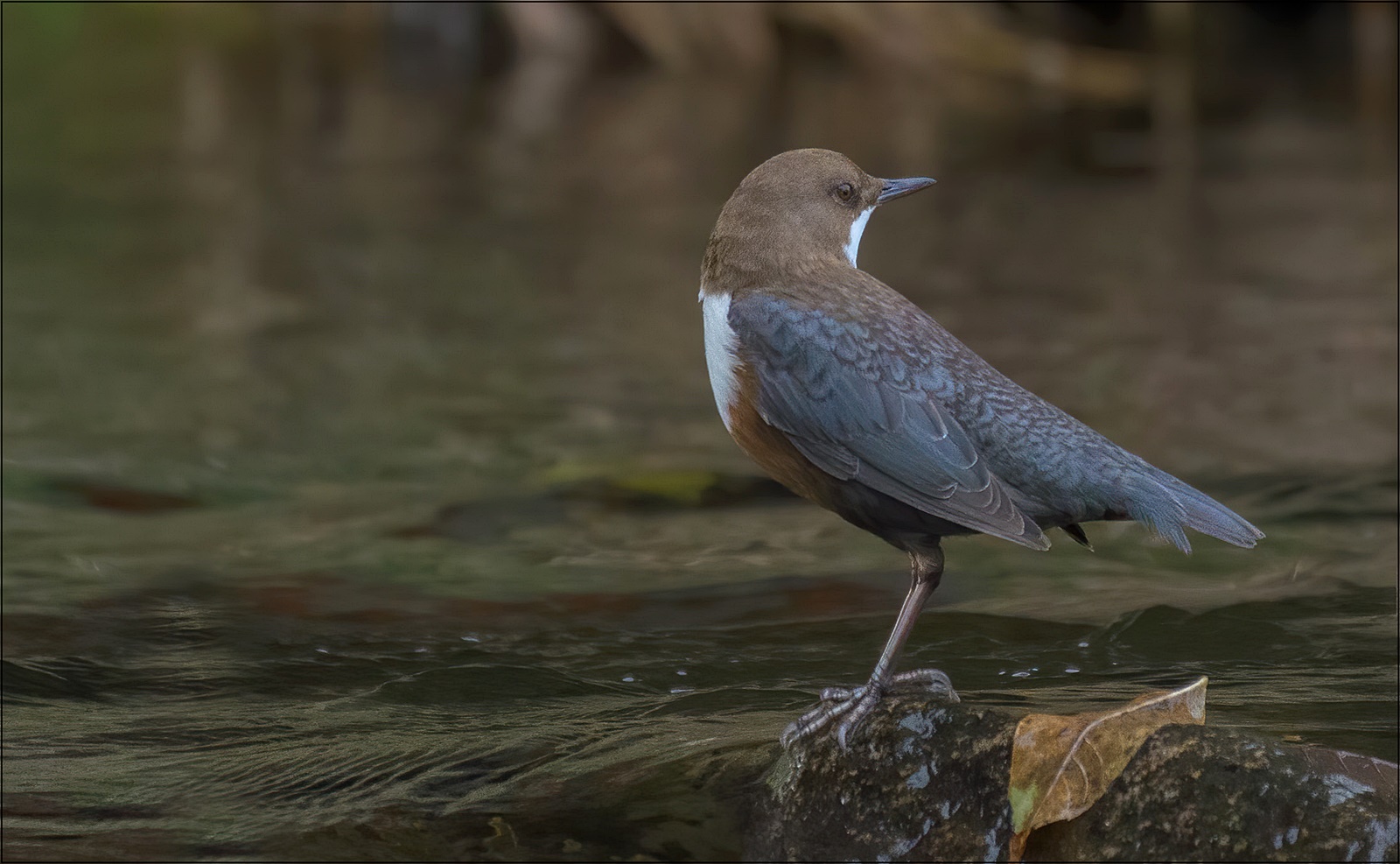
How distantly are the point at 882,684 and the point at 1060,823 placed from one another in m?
0.51

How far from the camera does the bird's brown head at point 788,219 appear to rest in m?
3.59

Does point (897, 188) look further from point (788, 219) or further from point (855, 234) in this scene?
point (788, 219)

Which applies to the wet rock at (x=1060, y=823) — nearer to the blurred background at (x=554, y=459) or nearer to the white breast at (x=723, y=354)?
the blurred background at (x=554, y=459)

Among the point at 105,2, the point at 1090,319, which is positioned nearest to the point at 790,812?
the point at 1090,319

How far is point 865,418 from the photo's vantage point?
11.1 ft

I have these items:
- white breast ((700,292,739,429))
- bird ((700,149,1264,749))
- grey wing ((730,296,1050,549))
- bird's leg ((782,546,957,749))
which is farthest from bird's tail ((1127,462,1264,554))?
white breast ((700,292,739,429))

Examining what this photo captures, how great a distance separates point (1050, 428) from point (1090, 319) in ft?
16.4

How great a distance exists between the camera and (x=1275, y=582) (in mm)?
4723

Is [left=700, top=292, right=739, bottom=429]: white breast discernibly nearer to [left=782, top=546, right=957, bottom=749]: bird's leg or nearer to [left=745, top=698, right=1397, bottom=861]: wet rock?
[left=782, top=546, right=957, bottom=749]: bird's leg

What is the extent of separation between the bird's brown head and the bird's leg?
0.67 meters

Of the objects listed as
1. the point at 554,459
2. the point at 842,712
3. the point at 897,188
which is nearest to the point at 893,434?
the point at 842,712

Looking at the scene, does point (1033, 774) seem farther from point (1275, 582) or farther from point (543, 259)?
point (543, 259)

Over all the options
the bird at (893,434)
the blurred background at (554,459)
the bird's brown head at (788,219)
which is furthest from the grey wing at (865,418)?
the blurred background at (554,459)

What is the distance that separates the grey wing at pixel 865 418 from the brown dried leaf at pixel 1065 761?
449 millimetres
